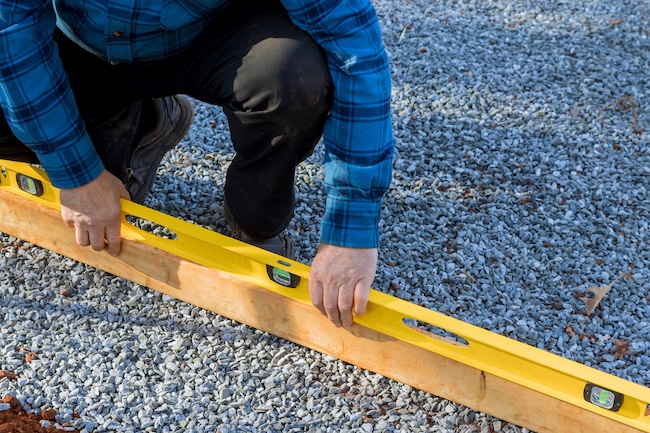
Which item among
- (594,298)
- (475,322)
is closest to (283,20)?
(475,322)

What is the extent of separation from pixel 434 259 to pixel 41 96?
158 centimetres

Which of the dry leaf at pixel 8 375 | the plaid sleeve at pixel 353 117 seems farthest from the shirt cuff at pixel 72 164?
the plaid sleeve at pixel 353 117

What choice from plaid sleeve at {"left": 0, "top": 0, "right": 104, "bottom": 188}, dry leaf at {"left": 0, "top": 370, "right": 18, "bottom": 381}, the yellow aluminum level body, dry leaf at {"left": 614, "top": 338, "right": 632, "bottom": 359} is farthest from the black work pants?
dry leaf at {"left": 614, "top": 338, "right": 632, "bottom": 359}

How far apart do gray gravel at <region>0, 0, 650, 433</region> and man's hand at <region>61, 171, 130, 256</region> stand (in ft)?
1.02

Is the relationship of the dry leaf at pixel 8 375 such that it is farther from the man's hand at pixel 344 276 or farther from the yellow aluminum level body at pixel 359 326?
the man's hand at pixel 344 276

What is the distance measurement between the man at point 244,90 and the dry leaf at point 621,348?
0.99 meters

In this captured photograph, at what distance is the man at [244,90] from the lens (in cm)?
222

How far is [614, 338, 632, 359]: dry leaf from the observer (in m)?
2.72

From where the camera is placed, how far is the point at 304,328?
2.63 meters

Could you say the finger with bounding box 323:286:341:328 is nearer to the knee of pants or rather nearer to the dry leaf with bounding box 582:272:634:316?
the knee of pants

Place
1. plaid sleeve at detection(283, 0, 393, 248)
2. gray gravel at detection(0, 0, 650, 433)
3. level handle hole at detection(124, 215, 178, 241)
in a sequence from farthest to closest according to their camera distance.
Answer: level handle hole at detection(124, 215, 178, 241)
gray gravel at detection(0, 0, 650, 433)
plaid sleeve at detection(283, 0, 393, 248)

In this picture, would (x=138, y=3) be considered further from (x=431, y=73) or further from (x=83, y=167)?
(x=431, y=73)

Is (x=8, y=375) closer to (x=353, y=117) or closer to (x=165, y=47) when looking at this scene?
(x=165, y=47)

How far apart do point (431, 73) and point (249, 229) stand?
181 cm
